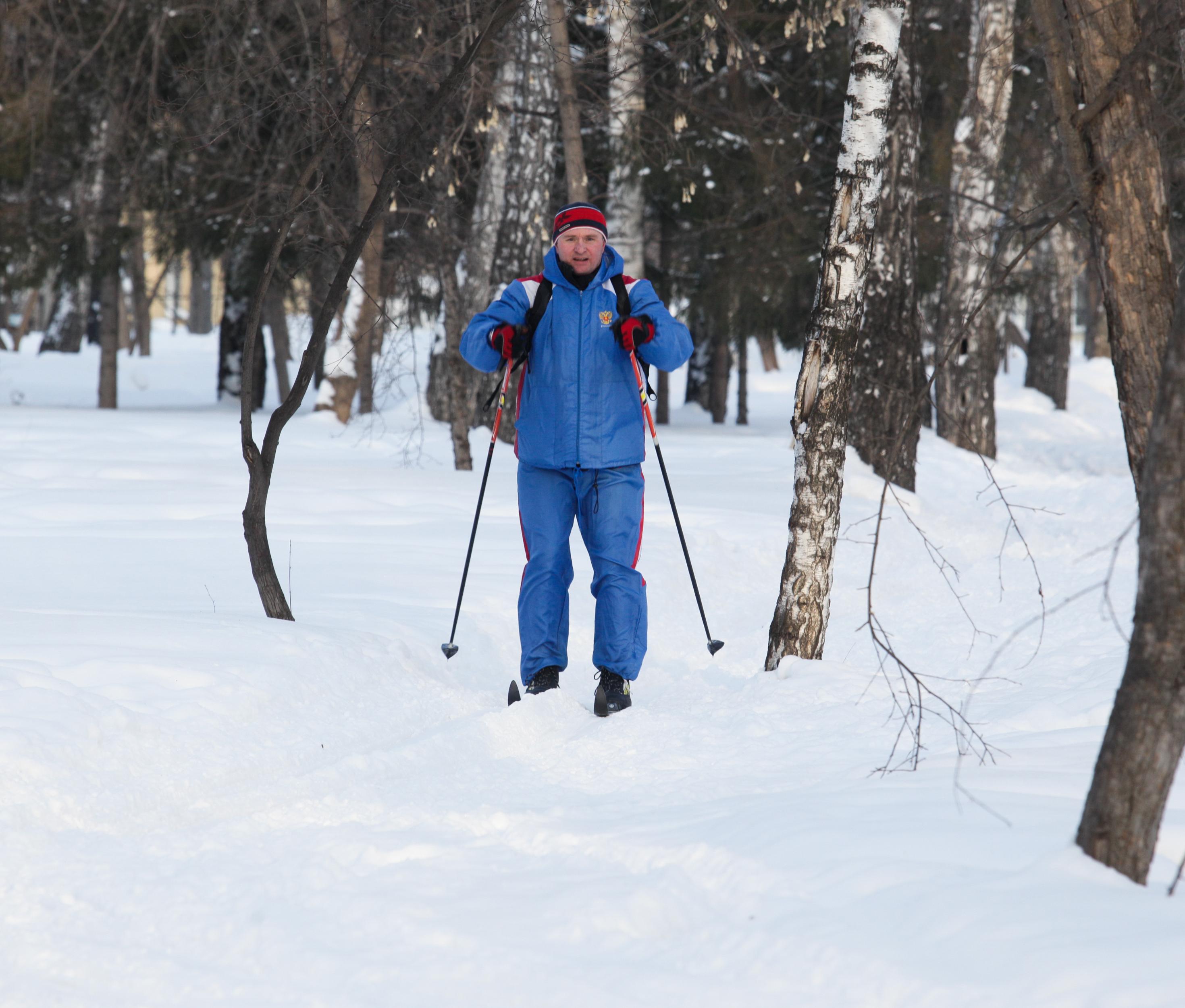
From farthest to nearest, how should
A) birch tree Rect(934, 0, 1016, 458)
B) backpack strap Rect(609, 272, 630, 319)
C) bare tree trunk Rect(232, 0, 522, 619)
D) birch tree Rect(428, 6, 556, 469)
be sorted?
birch tree Rect(934, 0, 1016, 458) → birch tree Rect(428, 6, 556, 469) → bare tree trunk Rect(232, 0, 522, 619) → backpack strap Rect(609, 272, 630, 319)

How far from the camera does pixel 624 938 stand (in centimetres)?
246

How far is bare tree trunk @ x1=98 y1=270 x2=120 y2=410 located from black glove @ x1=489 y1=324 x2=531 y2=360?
44.9 feet

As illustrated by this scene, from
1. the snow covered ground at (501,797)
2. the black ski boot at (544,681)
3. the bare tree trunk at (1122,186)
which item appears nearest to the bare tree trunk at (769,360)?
the snow covered ground at (501,797)

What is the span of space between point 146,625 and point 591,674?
1.90m

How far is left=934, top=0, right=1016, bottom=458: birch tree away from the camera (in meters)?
A: 12.8

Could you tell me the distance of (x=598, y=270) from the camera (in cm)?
476

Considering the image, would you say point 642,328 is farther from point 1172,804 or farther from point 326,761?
point 1172,804

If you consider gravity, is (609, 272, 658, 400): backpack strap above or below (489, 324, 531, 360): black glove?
above

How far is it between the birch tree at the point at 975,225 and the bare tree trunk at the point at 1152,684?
989 cm

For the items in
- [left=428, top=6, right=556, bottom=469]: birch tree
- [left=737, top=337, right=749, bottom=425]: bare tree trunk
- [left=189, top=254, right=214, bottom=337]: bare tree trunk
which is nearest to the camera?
[left=428, top=6, right=556, bottom=469]: birch tree

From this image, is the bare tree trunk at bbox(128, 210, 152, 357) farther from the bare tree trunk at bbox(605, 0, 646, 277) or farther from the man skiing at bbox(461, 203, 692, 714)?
the man skiing at bbox(461, 203, 692, 714)

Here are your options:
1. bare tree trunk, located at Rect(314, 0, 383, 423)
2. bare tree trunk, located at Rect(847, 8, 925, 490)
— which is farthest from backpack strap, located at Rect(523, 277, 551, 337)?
bare tree trunk, located at Rect(847, 8, 925, 490)

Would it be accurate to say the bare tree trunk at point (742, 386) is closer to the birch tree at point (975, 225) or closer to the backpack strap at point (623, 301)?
the birch tree at point (975, 225)

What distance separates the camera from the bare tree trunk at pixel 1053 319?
19688mm
